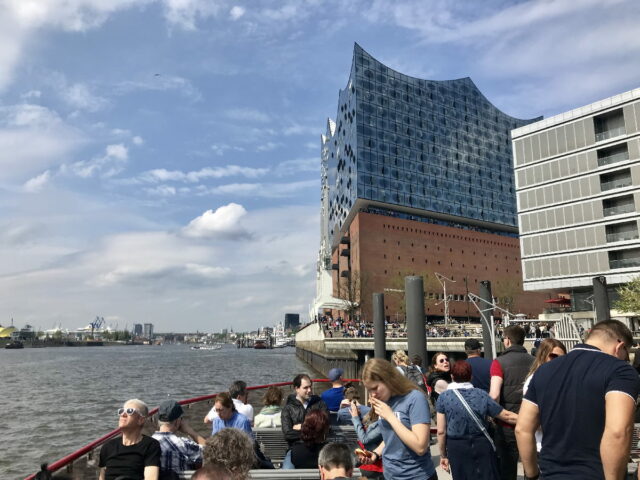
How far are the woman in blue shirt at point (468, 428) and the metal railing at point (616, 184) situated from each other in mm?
52178

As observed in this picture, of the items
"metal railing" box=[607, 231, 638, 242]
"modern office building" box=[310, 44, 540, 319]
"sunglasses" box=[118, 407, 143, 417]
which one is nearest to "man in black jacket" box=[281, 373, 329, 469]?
"sunglasses" box=[118, 407, 143, 417]

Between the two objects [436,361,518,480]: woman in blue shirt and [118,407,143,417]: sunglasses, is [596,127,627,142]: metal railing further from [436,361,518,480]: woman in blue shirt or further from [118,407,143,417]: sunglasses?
[118,407,143,417]: sunglasses

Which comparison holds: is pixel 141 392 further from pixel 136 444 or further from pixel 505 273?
pixel 505 273

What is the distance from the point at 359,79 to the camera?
8112cm

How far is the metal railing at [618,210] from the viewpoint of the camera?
4753 centimetres

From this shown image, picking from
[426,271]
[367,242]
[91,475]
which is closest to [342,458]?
[91,475]

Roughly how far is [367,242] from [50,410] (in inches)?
2272

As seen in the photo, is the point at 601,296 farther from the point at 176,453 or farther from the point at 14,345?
the point at 14,345

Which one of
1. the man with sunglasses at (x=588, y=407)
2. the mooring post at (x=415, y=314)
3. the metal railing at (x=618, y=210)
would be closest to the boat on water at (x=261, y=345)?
the metal railing at (x=618, y=210)

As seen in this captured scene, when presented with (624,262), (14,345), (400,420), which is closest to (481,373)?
(400,420)

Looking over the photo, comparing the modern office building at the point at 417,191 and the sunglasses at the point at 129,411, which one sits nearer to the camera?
the sunglasses at the point at 129,411

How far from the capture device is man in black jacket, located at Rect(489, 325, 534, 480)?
5.01 metres

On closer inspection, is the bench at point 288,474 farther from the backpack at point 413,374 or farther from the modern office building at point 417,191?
the modern office building at point 417,191

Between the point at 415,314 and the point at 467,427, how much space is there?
53.4 ft
